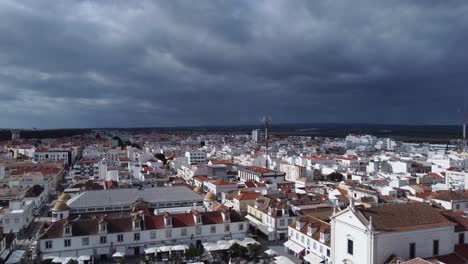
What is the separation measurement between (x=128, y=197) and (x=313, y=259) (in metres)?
27.5

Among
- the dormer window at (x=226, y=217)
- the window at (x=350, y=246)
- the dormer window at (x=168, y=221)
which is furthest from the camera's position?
the dormer window at (x=226, y=217)

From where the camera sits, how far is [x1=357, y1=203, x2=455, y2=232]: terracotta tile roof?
27.5 metres

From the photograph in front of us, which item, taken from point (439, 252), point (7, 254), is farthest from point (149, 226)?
point (439, 252)

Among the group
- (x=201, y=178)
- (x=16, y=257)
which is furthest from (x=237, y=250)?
(x=201, y=178)

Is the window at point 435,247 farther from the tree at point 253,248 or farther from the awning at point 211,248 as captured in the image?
the awning at point 211,248

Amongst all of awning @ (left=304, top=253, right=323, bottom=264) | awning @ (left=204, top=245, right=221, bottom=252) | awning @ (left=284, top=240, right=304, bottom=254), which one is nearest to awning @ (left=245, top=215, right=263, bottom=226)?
awning @ (left=284, top=240, right=304, bottom=254)

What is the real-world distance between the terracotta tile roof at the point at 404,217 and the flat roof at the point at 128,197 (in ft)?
96.4

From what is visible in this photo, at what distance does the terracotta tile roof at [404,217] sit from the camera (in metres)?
27.5

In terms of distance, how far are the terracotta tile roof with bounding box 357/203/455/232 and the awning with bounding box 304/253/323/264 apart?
7111 mm

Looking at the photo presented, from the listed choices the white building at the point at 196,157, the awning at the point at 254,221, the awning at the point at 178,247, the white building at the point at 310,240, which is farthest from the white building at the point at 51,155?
the white building at the point at 310,240

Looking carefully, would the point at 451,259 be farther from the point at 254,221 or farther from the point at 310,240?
the point at 254,221

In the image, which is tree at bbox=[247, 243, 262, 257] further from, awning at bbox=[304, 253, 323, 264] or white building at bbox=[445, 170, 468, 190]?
white building at bbox=[445, 170, 468, 190]

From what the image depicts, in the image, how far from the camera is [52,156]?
4663 inches

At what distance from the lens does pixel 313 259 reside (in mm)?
33875
